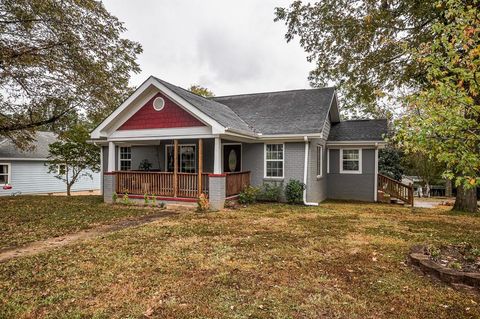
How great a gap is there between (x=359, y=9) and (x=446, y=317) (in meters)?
11.9

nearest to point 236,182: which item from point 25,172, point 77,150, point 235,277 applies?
point 235,277

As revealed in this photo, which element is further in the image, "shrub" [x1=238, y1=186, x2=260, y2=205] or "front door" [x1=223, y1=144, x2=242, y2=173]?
"front door" [x1=223, y1=144, x2=242, y2=173]

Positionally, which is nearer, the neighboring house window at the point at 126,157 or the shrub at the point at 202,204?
the shrub at the point at 202,204

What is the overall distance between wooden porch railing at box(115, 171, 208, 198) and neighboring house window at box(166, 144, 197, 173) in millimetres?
2359

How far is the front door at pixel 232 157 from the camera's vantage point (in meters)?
13.3

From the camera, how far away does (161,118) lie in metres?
11.5

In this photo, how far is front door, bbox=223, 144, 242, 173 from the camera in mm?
13328

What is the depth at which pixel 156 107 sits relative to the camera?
11.7 m

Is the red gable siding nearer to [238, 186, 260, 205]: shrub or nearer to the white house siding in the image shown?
[238, 186, 260, 205]: shrub

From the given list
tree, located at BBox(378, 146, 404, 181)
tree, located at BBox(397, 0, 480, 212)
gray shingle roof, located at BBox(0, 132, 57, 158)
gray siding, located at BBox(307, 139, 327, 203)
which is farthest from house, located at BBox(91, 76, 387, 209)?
gray shingle roof, located at BBox(0, 132, 57, 158)

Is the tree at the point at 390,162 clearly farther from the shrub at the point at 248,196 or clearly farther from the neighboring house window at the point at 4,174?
the neighboring house window at the point at 4,174

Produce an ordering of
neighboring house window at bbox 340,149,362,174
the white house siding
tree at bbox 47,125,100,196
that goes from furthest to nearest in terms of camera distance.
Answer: the white house siding
tree at bbox 47,125,100,196
neighboring house window at bbox 340,149,362,174

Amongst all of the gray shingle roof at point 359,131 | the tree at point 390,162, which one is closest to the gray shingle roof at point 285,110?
the gray shingle roof at point 359,131

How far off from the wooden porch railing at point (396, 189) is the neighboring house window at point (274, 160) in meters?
5.80
